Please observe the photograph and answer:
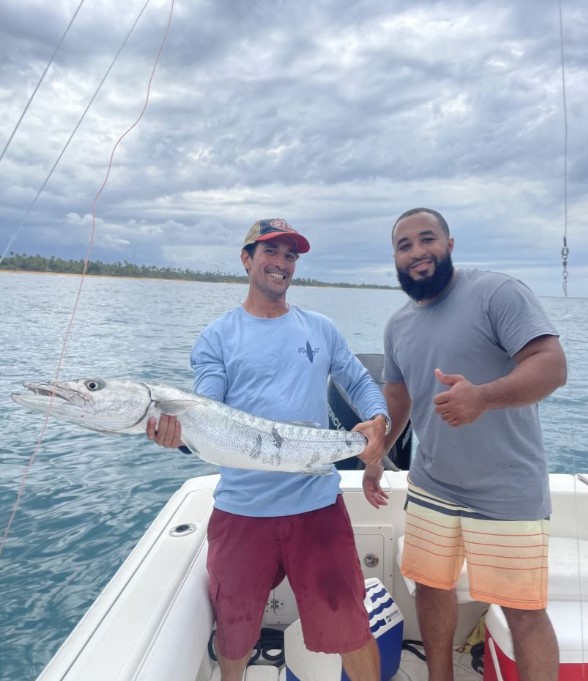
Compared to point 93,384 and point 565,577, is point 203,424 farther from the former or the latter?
point 565,577

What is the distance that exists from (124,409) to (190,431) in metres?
0.32

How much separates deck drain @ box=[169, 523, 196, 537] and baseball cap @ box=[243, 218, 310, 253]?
172 cm

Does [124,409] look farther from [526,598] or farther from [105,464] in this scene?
[105,464]

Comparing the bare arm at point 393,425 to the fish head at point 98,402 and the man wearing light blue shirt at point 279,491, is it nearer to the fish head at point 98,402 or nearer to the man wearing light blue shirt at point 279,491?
the man wearing light blue shirt at point 279,491

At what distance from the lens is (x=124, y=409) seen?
7.68ft

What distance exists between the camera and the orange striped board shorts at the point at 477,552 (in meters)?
2.33

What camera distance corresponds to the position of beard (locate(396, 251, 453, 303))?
2.61 meters

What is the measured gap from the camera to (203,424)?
2.43m

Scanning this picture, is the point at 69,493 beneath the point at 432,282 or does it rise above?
beneath

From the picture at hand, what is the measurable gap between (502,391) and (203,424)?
1348 mm

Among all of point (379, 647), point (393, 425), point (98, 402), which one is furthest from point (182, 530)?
point (393, 425)

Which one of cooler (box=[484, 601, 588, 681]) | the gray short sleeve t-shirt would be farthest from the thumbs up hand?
cooler (box=[484, 601, 588, 681])

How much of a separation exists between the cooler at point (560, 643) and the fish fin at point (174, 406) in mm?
1785

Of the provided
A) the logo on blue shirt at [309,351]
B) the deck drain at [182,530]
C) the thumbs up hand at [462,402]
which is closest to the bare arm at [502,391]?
the thumbs up hand at [462,402]
